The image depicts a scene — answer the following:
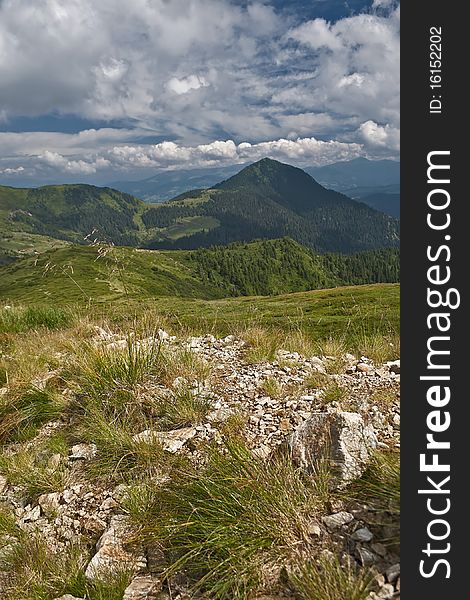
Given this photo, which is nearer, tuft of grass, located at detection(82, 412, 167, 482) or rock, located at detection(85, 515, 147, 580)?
rock, located at detection(85, 515, 147, 580)

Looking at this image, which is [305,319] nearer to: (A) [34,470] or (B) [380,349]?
(B) [380,349]

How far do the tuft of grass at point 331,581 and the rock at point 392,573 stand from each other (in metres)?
0.11

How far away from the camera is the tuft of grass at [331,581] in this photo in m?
2.71

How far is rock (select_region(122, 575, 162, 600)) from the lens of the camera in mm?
3240

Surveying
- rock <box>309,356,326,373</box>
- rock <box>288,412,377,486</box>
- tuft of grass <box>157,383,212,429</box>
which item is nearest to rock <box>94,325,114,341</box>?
tuft of grass <box>157,383,212,429</box>

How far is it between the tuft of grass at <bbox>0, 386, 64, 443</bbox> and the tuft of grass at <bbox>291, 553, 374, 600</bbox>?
4.18 metres

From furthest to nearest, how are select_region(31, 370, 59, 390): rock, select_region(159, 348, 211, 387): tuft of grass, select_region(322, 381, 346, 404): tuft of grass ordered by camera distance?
1. select_region(31, 370, 59, 390): rock
2. select_region(159, 348, 211, 387): tuft of grass
3. select_region(322, 381, 346, 404): tuft of grass

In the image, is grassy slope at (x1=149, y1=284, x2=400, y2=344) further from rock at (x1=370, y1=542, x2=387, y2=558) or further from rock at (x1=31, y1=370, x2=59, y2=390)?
rock at (x1=370, y1=542, x2=387, y2=558)

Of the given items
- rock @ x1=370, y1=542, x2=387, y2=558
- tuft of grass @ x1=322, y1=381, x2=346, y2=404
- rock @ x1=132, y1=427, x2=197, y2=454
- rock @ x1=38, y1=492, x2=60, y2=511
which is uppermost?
tuft of grass @ x1=322, y1=381, x2=346, y2=404

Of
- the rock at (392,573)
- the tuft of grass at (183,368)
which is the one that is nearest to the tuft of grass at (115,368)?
the tuft of grass at (183,368)

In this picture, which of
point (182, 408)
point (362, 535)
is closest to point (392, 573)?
point (362, 535)

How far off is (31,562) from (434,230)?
4227 mm

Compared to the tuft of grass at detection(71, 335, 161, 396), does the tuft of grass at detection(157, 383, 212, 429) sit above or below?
below

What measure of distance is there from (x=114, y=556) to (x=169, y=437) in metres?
1.53
